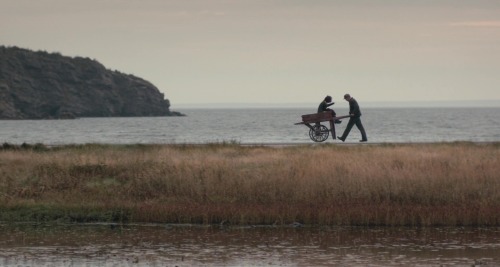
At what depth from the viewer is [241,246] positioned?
21719 millimetres

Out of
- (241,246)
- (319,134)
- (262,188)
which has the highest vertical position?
(319,134)

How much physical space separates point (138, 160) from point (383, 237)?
11.2 metres

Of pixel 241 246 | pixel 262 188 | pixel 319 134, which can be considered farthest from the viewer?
pixel 319 134

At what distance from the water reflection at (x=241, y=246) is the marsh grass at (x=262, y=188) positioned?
744 millimetres

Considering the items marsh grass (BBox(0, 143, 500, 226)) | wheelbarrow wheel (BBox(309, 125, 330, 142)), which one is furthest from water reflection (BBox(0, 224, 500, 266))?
wheelbarrow wheel (BBox(309, 125, 330, 142))

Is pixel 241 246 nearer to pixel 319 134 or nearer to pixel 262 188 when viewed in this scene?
pixel 262 188

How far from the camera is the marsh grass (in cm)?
2544

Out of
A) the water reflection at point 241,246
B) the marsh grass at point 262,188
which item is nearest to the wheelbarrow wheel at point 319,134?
the marsh grass at point 262,188

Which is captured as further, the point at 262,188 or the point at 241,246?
the point at 262,188

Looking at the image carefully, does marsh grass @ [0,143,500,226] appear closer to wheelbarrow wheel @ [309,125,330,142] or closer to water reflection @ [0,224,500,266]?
water reflection @ [0,224,500,266]

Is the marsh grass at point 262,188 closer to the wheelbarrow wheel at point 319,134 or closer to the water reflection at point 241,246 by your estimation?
the water reflection at point 241,246

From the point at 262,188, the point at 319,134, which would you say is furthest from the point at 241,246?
the point at 319,134

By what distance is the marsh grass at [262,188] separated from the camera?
83.5 feet

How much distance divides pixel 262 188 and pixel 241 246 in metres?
6.27
